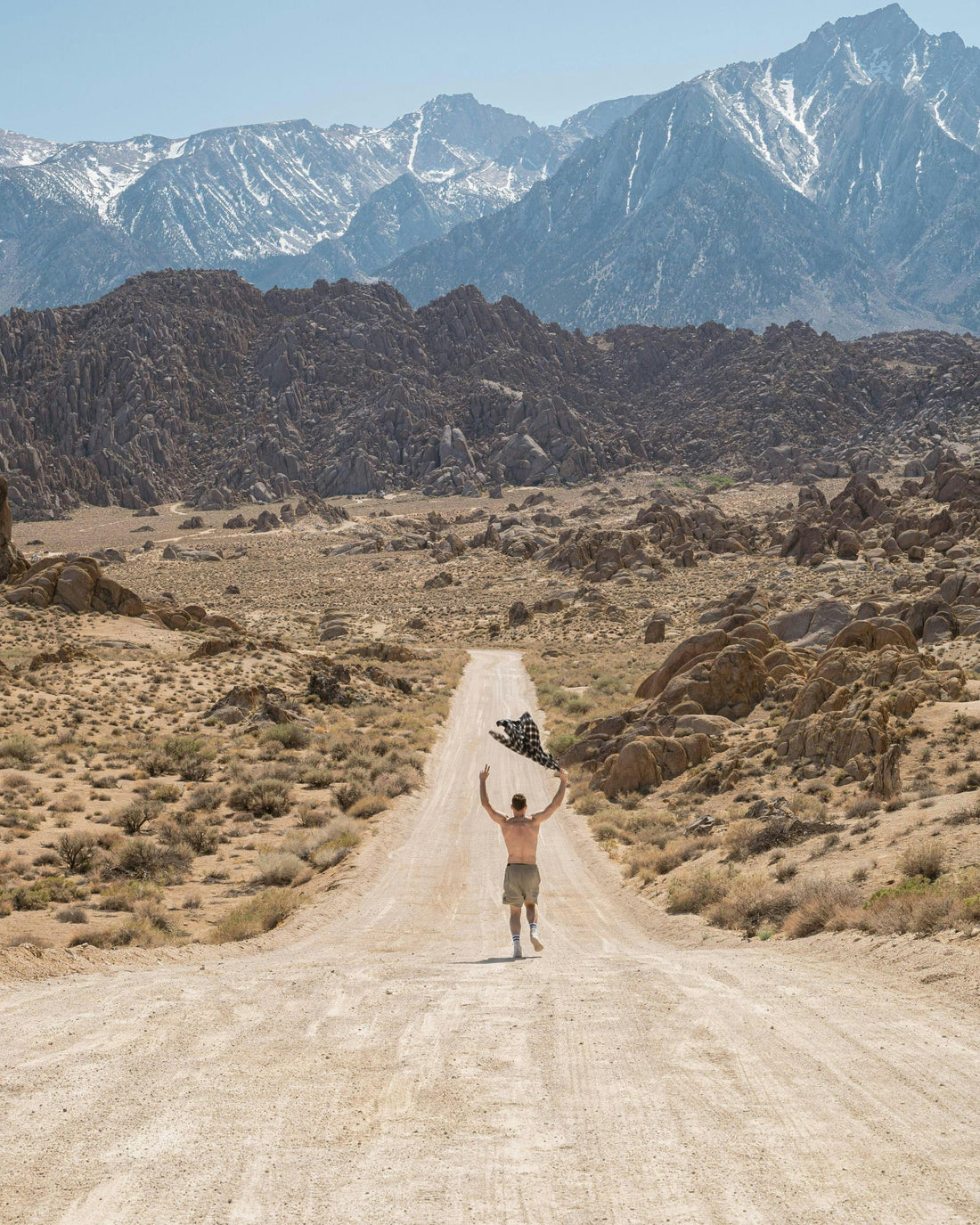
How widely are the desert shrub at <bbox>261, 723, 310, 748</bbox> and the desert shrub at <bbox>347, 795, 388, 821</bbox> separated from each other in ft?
19.8

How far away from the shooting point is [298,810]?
75.3 feet

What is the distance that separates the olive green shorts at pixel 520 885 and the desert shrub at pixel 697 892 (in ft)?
11.6

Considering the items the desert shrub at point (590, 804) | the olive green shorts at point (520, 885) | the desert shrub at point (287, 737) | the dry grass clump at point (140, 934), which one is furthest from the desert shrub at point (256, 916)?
the desert shrub at point (287, 737)

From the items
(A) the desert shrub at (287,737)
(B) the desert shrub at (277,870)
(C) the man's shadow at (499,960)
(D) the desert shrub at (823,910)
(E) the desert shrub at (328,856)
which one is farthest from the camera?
(A) the desert shrub at (287,737)

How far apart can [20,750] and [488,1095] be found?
847 inches

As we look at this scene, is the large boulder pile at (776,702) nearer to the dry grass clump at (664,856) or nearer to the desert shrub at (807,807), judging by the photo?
the desert shrub at (807,807)

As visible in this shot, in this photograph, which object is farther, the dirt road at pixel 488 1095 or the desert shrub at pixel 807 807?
the desert shrub at pixel 807 807

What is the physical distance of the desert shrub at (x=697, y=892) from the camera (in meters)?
14.9

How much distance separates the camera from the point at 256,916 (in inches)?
594

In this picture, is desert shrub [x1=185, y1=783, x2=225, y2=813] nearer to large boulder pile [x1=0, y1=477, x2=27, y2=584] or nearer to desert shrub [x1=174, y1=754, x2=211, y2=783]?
desert shrub [x1=174, y1=754, x2=211, y2=783]

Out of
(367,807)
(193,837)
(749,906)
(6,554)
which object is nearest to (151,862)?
(193,837)

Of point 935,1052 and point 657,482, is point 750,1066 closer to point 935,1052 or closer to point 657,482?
point 935,1052

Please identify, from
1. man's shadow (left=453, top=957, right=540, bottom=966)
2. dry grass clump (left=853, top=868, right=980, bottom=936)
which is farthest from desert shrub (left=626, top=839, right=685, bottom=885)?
man's shadow (left=453, top=957, right=540, bottom=966)

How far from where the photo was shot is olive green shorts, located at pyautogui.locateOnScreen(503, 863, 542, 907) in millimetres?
12383
